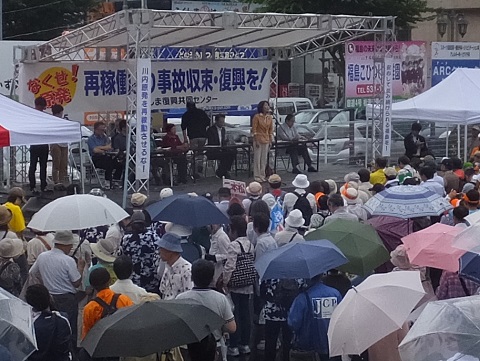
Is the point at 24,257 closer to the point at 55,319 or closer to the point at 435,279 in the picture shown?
the point at 55,319

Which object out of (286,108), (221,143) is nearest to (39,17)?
(286,108)

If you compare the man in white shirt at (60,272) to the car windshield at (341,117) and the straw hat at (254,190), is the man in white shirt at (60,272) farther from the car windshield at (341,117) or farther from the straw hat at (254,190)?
the car windshield at (341,117)

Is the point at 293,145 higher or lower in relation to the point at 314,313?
higher

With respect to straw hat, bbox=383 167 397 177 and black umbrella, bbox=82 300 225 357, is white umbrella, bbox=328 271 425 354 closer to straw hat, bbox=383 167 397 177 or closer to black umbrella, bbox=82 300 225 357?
black umbrella, bbox=82 300 225 357

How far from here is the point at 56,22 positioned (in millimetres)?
39781

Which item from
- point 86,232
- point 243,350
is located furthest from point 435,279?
point 86,232

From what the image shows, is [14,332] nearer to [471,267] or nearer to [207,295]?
[207,295]

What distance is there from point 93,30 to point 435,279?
9608 mm

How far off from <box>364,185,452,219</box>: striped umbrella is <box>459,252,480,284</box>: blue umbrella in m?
2.35

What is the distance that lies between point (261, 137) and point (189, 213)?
32.3ft

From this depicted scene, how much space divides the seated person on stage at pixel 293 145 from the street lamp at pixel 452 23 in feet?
47.1

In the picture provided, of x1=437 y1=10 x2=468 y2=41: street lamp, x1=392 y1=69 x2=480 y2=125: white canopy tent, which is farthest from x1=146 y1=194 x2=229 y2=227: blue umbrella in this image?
x1=437 y1=10 x2=468 y2=41: street lamp

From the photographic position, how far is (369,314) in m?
6.11

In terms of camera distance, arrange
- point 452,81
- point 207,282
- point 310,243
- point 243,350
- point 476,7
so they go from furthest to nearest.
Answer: point 476,7 < point 452,81 < point 243,350 < point 310,243 < point 207,282
